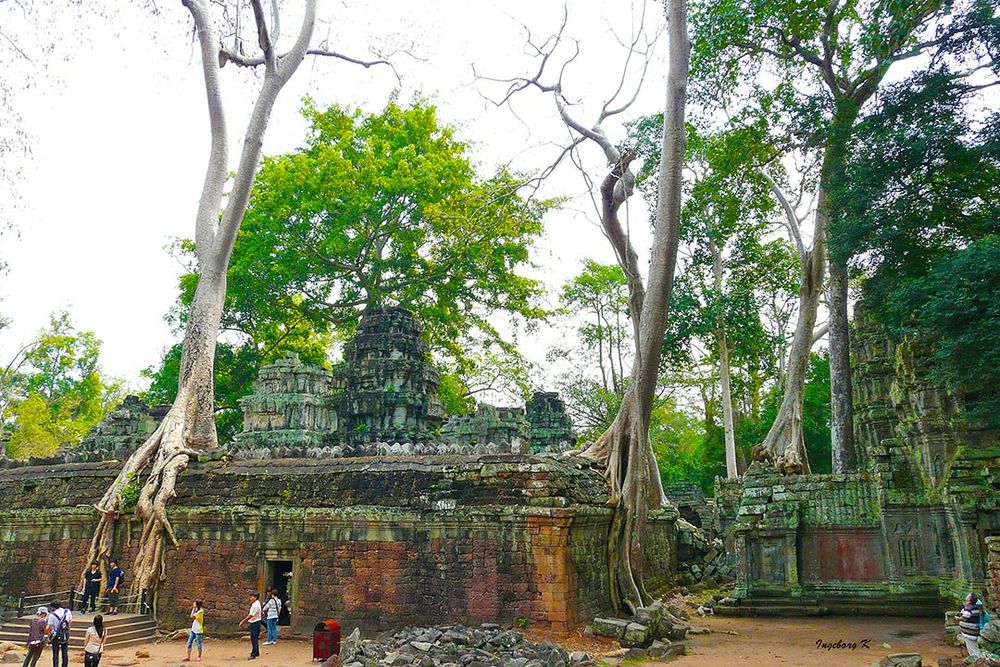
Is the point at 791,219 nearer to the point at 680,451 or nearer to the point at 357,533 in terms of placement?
the point at 357,533

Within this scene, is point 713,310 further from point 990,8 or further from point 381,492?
point 381,492

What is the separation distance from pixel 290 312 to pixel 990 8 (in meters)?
22.5

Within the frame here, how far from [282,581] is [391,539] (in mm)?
2852

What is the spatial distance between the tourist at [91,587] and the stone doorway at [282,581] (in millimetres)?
2915

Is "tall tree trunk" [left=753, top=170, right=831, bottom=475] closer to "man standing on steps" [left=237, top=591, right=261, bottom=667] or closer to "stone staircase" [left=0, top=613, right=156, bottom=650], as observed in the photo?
"man standing on steps" [left=237, top=591, right=261, bottom=667]

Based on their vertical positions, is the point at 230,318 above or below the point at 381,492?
above

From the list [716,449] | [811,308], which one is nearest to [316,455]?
[811,308]

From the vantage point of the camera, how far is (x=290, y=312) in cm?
2777

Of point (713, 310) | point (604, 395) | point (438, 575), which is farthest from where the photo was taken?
point (604, 395)

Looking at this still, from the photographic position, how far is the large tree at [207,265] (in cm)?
1316

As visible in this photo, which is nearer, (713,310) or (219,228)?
(219,228)

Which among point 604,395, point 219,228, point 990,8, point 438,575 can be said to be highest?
point 990,8

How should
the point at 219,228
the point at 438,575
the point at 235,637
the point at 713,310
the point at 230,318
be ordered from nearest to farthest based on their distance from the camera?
the point at 438,575, the point at 235,637, the point at 219,228, the point at 713,310, the point at 230,318

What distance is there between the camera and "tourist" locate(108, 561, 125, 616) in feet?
39.7
